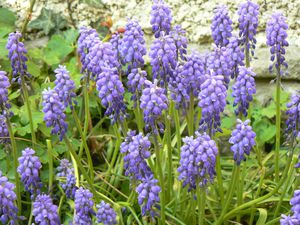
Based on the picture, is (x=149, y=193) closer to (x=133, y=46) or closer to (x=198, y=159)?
(x=198, y=159)

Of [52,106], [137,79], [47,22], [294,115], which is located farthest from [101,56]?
[47,22]

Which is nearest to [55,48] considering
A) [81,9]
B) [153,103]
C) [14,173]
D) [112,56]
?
[81,9]

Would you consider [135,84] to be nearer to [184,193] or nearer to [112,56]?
[112,56]

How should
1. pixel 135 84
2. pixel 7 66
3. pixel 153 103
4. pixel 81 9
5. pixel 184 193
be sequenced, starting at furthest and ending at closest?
pixel 81 9 → pixel 7 66 → pixel 184 193 → pixel 135 84 → pixel 153 103

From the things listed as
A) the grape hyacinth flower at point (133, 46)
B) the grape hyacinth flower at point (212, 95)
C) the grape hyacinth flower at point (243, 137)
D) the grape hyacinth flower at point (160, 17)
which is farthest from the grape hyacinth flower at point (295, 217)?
the grape hyacinth flower at point (160, 17)

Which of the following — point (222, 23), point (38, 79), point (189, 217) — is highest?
point (222, 23)

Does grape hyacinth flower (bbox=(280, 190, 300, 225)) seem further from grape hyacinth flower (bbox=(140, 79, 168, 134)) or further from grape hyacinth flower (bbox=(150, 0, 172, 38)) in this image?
grape hyacinth flower (bbox=(150, 0, 172, 38))
